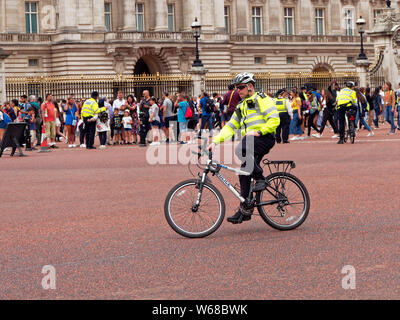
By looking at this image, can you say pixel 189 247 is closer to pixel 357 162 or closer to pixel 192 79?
pixel 357 162

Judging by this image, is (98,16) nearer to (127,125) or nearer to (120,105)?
(120,105)

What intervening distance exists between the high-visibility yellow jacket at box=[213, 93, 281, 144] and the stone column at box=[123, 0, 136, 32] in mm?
47072

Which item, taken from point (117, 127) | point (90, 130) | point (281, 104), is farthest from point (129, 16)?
point (281, 104)

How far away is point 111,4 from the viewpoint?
2258 inches

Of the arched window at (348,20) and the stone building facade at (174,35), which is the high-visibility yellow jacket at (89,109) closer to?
the stone building facade at (174,35)

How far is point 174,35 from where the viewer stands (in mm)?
56344

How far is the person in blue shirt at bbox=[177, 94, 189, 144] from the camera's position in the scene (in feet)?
90.4

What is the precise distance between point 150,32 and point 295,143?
103ft

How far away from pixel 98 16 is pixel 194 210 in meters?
45.9

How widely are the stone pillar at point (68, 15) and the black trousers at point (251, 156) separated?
4417cm

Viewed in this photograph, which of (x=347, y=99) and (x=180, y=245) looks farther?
(x=347, y=99)

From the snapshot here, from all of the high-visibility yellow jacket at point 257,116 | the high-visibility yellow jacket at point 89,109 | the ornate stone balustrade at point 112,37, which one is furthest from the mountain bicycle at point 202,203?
the ornate stone balustrade at point 112,37

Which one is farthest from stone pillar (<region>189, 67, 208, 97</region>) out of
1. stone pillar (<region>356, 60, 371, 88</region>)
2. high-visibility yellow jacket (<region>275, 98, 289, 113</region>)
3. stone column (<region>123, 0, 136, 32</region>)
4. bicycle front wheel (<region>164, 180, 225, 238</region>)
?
bicycle front wheel (<region>164, 180, 225, 238</region>)

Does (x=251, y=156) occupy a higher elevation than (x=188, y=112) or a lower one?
lower
